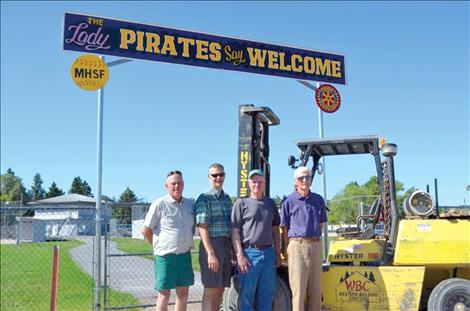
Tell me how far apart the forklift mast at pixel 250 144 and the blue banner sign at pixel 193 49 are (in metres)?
3.05

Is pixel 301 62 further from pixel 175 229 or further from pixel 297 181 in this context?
pixel 175 229

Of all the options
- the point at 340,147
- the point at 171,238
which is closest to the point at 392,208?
the point at 340,147

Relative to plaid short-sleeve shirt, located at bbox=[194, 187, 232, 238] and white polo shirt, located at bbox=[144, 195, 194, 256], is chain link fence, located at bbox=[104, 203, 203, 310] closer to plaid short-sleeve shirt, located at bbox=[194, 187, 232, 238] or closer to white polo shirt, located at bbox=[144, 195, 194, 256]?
white polo shirt, located at bbox=[144, 195, 194, 256]

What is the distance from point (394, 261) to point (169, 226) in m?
3.09

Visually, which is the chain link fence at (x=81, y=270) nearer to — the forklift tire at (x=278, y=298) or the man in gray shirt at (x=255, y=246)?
the forklift tire at (x=278, y=298)

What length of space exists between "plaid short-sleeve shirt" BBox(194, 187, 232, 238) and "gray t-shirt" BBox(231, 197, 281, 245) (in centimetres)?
12

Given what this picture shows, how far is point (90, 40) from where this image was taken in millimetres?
9367

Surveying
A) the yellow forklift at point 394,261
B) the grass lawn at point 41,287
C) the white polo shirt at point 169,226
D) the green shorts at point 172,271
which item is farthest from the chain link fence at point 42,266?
the yellow forklift at point 394,261

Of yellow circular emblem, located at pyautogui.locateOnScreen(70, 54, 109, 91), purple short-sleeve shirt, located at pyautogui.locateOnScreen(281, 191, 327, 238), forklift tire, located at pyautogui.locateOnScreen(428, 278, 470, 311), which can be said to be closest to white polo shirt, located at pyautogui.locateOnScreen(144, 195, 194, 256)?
purple short-sleeve shirt, located at pyautogui.locateOnScreen(281, 191, 327, 238)

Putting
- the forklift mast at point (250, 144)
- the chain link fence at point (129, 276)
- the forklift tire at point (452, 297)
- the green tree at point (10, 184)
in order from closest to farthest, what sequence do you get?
the forklift tire at point (452, 297), the forklift mast at point (250, 144), the chain link fence at point (129, 276), the green tree at point (10, 184)

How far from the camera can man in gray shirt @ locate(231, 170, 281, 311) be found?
552 cm

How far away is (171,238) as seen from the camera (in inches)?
219

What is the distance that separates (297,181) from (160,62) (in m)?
5.13

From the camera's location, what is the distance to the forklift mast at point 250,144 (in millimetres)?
7473
